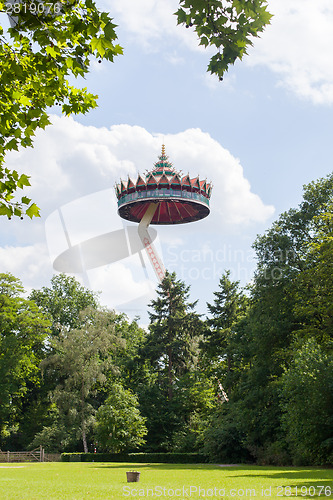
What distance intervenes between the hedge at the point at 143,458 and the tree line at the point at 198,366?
0.89 meters

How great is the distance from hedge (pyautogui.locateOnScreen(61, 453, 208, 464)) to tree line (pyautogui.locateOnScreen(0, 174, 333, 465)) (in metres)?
0.89

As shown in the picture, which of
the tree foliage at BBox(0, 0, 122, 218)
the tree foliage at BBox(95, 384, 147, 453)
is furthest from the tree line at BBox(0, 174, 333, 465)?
the tree foliage at BBox(0, 0, 122, 218)

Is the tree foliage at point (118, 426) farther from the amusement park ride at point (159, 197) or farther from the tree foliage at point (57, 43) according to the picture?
the tree foliage at point (57, 43)

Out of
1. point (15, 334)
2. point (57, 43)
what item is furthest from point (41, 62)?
point (15, 334)

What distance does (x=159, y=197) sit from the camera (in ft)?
204

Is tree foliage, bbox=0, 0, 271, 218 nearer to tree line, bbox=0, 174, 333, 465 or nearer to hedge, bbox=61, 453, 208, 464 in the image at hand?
tree line, bbox=0, 174, 333, 465

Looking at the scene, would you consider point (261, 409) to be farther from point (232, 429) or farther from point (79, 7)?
point (79, 7)

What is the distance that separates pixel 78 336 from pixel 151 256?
21836mm

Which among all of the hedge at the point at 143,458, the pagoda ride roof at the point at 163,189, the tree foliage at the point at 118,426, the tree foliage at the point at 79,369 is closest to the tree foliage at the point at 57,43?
the hedge at the point at 143,458

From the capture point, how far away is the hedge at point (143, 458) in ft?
127

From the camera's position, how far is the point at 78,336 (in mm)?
52719

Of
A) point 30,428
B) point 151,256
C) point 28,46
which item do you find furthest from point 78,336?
point 28,46

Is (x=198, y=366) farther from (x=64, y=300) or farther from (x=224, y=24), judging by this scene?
(x=224, y=24)

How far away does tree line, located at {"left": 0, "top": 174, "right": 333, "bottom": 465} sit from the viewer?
2779cm
